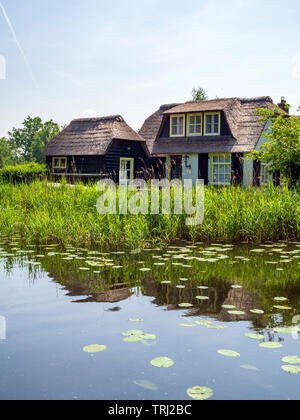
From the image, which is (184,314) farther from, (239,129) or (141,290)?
(239,129)

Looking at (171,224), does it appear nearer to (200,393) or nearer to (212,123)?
(200,393)

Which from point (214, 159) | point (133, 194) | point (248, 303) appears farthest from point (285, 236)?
point (214, 159)

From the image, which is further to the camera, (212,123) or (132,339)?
(212,123)

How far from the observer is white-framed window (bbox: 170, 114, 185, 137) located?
77.4ft

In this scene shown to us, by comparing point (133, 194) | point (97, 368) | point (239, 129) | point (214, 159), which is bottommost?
point (97, 368)

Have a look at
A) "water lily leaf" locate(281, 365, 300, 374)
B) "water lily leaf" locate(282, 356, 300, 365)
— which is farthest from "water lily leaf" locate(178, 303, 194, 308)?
"water lily leaf" locate(281, 365, 300, 374)

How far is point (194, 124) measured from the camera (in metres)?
23.4

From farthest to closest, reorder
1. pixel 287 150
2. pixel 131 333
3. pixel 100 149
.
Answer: pixel 100 149 → pixel 287 150 → pixel 131 333

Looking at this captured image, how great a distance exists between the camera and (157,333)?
3.38 metres

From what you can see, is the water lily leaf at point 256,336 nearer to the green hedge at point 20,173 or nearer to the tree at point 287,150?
the tree at point 287,150

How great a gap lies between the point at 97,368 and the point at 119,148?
71.9 ft

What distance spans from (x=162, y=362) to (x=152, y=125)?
1021 inches
